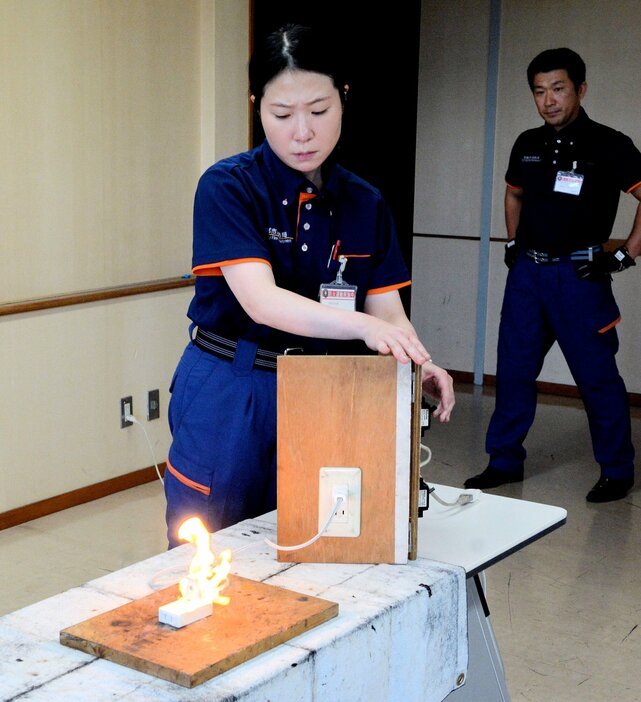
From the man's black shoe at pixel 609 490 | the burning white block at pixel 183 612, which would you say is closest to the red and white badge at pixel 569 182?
the man's black shoe at pixel 609 490

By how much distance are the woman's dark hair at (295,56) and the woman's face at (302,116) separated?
0.04ft

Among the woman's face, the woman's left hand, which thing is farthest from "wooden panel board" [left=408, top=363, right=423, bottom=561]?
the woman's face

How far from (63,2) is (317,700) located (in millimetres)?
2934

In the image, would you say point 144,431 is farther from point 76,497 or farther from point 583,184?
point 583,184

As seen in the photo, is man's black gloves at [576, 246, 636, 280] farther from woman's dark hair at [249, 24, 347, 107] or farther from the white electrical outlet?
the white electrical outlet

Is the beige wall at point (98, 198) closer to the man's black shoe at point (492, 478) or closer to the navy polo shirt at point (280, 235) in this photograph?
the man's black shoe at point (492, 478)

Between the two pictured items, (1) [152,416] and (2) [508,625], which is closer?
(2) [508,625]

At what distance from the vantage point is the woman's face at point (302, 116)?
1.73 m

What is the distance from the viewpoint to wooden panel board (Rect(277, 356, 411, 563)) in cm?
161

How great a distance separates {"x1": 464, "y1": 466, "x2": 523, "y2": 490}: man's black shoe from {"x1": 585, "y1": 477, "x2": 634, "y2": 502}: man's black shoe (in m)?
0.30

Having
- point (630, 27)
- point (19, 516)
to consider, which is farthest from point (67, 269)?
point (630, 27)

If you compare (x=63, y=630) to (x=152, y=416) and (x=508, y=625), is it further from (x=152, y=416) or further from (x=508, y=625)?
(x=152, y=416)

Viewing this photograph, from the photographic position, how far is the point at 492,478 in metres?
4.26

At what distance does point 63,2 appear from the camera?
3.64 meters
